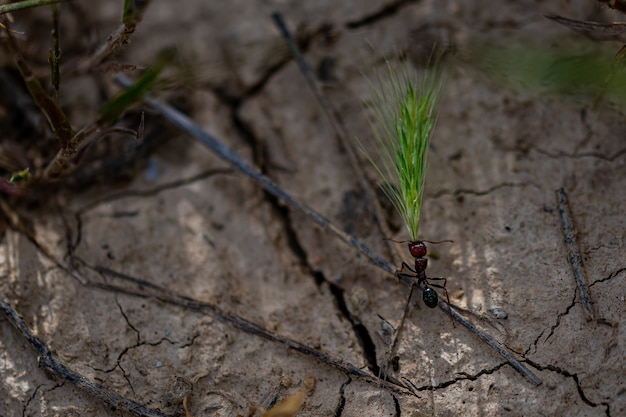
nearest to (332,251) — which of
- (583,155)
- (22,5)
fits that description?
(583,155)

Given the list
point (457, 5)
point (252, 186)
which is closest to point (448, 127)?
point (457, 5)

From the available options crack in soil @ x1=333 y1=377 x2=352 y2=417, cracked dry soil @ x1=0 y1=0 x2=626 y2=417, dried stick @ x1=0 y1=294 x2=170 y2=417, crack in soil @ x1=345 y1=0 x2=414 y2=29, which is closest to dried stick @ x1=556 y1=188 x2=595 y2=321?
cracked dry soil @ x1=0 y1=0 x2=626 y2=417

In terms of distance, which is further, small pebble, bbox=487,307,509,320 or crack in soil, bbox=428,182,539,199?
crack in soil, bbox=428,182,539,199

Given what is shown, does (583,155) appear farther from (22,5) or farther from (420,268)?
(22,5)

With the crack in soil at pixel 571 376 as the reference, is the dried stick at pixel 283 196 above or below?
above

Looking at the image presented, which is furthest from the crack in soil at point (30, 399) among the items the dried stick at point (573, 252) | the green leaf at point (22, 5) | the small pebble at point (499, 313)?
the dried stick at point (573, 252)

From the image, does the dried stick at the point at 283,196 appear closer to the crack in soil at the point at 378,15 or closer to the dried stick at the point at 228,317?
the dried stick at the point at 228,317

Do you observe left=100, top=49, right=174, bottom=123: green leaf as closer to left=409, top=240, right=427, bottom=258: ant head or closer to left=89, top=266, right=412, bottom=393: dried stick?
left=89, top=266, right=412, bottom=393: dried stick
